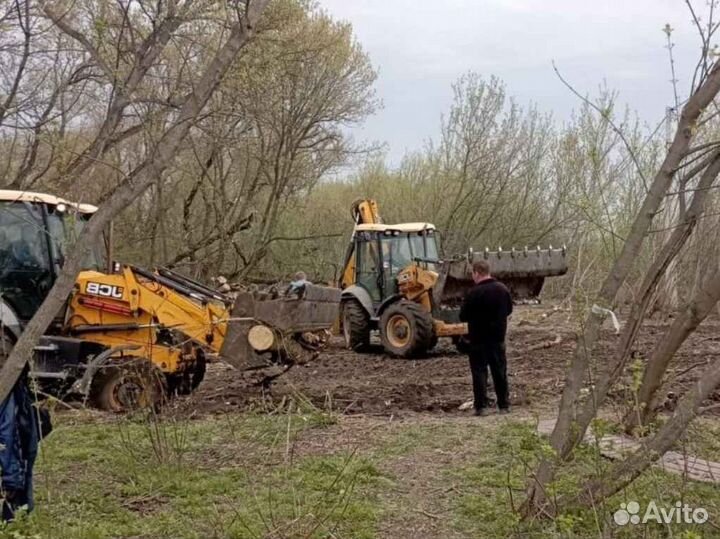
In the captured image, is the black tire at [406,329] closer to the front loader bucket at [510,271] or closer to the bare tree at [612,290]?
the front loader bucket at [510,271]

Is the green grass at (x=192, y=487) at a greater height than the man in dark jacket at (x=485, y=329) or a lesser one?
lesser

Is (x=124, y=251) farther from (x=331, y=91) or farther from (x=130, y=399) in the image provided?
(x=130, y=399)

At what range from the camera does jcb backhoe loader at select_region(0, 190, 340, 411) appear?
939 centimetres

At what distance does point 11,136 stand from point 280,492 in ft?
43.0

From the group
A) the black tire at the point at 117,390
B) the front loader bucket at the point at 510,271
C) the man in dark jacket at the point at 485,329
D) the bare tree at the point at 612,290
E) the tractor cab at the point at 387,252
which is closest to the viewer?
the bare tree at the point at 612,290

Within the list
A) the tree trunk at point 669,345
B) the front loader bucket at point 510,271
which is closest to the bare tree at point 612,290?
the tree trunk at point 669,345

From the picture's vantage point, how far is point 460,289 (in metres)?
13.8

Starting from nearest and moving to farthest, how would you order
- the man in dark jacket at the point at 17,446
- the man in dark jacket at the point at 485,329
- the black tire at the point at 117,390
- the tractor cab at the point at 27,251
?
the man in dark jacket at the point at 17,446, the man in dark jacket at the point at 485,329, the black tire at the point at 117,390, the tractor cab at the point at 27,251

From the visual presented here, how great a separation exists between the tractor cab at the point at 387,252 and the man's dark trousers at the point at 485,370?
6160 millimetres

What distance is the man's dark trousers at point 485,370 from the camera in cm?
876

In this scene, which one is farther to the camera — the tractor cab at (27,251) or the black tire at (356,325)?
the black tire at (356,325)

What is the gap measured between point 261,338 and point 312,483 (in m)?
3.51

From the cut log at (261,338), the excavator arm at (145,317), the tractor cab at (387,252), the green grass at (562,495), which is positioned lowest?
the green grass at (562,495)

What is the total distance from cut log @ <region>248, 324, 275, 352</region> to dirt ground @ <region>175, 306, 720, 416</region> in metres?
0.56
